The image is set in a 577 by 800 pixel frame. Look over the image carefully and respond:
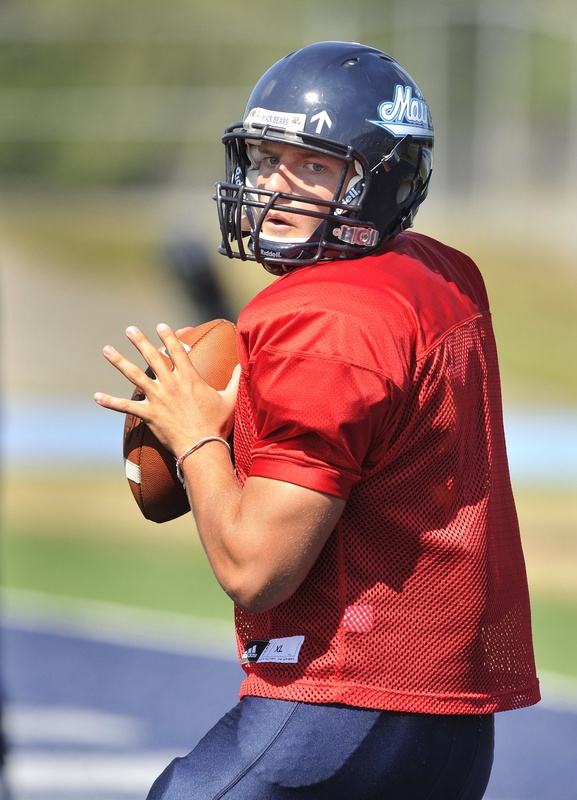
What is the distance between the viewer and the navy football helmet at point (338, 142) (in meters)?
2.34

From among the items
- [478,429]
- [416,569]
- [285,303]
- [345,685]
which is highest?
[285,303]

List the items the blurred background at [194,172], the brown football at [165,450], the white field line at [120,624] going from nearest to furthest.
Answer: the brown football at [165,450] → the white field line at [120,624] → the blurred background at [194,172]

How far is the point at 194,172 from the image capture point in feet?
65.5

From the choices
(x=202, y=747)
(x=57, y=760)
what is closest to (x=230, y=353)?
(x=202, y=747)

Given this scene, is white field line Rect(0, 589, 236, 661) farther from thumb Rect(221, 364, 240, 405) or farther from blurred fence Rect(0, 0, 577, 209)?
blurred fence Rect(0, 0, 577, 209)

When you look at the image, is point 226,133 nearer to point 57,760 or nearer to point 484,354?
point 484,354

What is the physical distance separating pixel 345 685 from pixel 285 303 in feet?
2.27

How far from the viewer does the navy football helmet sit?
234 centimetres

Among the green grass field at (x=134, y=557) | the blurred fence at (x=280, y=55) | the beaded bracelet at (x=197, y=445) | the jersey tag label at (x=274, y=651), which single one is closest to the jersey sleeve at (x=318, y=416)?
the beaded bracelet at (x=197, y=445)

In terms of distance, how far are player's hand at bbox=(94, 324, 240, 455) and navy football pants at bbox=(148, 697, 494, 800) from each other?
20.2 inches

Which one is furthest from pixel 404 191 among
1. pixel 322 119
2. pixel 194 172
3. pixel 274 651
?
pixel 194 172

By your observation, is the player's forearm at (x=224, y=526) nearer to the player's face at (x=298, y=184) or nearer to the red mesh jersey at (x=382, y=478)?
the red mesh jersey at (x=382, y=478)

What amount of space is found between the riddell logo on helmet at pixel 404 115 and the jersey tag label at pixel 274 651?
1020 mm

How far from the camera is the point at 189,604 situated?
25.5ft
